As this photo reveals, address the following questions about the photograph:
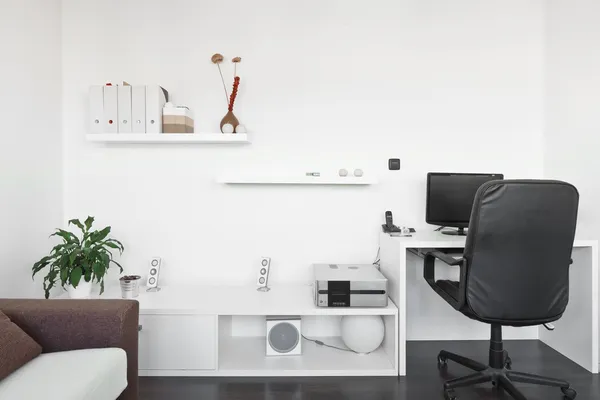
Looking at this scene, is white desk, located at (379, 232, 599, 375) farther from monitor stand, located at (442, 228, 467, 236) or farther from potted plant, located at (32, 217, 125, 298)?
potted plant, located at (32, 217, 125, 298)

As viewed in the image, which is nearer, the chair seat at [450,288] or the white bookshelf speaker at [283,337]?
the chair seat at [450,288]

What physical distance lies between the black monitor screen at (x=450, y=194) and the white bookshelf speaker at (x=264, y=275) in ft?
4.04

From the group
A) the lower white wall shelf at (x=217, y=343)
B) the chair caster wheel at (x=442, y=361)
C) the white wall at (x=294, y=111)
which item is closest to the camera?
the lower white wall shelf at (x=217, y=343)

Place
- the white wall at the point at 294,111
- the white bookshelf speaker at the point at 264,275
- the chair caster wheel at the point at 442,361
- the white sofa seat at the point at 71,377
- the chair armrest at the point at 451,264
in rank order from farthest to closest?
1. the white wall at the point at 294,111
2. the white bookshelf speaker at the point at 264,275
3. the chair caster wheel at the point at 442,361
4. the chair armrest at the point at 451,264
5. the white sofa seat at the point at 71,377

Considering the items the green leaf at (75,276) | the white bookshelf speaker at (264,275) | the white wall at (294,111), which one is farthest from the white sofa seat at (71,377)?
the white wall at (294,111)

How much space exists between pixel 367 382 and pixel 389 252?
2.76 feet

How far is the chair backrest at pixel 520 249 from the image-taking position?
6.14ft

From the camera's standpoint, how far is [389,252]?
8.80 ft

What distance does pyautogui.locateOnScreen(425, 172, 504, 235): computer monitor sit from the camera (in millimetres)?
2787

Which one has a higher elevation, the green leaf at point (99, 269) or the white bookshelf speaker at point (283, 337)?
the green leaf at point (99, 269)

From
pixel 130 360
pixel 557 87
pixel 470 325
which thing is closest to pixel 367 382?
pixel 470 325

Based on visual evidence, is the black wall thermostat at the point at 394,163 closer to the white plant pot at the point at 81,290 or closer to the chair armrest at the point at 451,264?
the chair armrest at the point at 451,264

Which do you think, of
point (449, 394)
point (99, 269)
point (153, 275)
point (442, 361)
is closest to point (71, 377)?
point (99, 269)

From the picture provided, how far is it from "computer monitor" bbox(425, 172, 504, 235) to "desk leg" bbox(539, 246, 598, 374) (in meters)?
0.74
